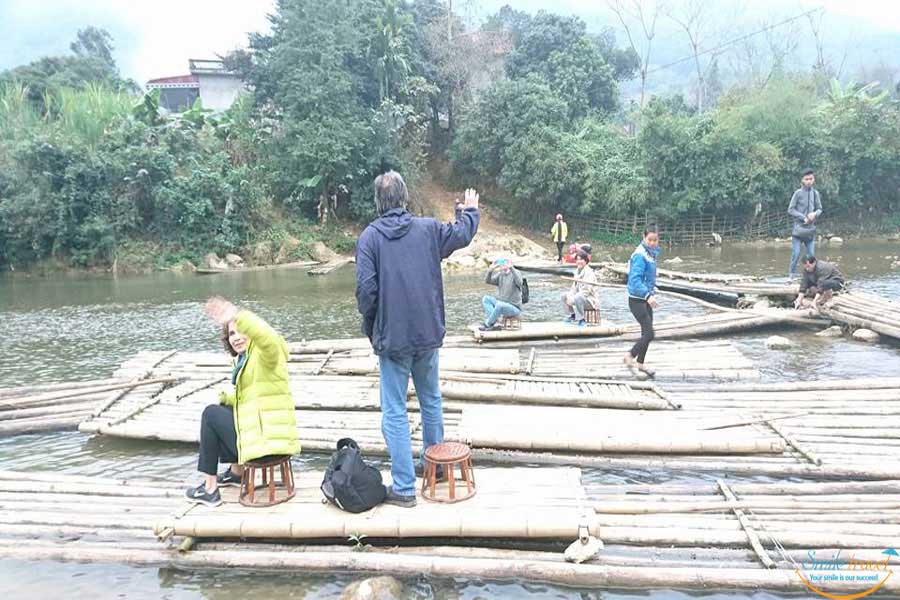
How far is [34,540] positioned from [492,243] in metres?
23.8

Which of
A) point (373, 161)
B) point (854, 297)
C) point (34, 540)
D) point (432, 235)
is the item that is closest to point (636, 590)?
point (432, 235)

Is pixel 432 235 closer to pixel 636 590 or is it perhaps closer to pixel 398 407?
pixel 398 407

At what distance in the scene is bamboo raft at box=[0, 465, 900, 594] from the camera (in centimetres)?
403

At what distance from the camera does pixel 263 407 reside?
449 centimetres

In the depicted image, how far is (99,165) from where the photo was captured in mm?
27281

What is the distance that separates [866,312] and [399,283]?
1018cm

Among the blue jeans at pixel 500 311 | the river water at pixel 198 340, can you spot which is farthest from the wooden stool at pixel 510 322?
the river water at pixel 198 340

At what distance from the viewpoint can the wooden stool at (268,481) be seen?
4531mm

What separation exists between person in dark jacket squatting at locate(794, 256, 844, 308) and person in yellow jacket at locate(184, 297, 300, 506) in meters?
10.9

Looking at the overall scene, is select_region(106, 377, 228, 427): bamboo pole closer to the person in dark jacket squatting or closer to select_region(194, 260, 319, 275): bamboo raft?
the person in dark jacket squatting

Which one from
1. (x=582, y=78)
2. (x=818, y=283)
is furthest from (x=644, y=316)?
(x=582, y=78)

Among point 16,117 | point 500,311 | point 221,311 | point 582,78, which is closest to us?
point 221,311

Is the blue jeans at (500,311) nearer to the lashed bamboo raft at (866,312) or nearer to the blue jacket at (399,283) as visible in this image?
the lashed bamboo raft at (866,312)

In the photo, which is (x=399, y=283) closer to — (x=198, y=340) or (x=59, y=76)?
(x=198, y=340)
